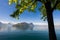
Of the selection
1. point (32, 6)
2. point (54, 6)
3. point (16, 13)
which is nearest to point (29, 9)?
point (32, 6)

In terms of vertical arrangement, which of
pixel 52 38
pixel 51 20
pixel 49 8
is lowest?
pixel 52 38

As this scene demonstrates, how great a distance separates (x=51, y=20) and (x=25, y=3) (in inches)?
88.7

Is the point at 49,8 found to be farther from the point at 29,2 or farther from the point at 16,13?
the point at 16,13

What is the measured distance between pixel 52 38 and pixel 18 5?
11.4 feet

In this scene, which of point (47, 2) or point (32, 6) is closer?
point (47, 2)

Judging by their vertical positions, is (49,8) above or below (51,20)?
above

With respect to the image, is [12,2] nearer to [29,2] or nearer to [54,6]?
[29,2]

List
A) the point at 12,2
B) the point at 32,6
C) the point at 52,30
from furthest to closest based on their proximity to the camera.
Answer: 1. the point at 32,6
2. the point at 12,2
3. the point at 52,30

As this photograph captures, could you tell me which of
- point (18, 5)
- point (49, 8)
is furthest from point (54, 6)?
point (18, 5)

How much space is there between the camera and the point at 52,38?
13117mm

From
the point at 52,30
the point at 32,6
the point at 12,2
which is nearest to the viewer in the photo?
the point at 52,30

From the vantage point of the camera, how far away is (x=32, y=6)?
48.6ft

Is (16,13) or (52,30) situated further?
(16,13)

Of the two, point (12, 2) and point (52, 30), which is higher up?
point (12, 2)
